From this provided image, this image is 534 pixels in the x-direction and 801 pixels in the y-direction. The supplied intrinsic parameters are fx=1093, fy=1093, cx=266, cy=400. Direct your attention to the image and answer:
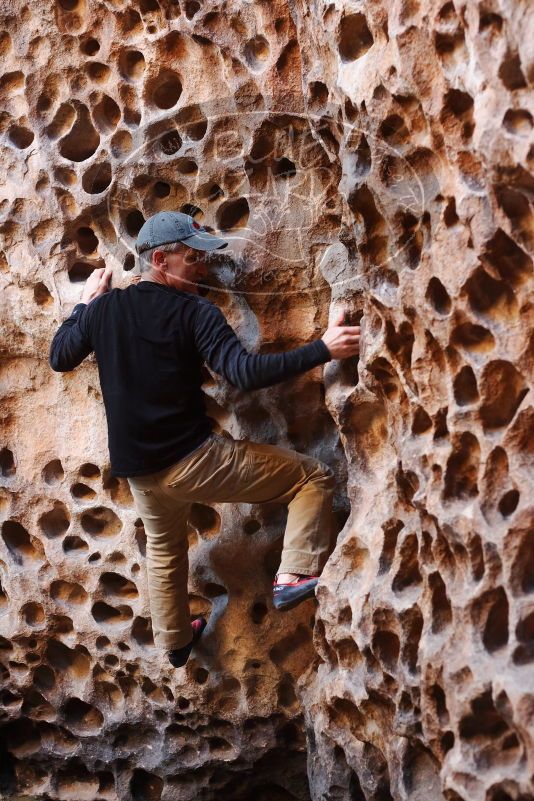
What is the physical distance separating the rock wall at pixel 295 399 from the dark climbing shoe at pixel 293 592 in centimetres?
9

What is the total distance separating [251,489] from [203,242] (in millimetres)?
754

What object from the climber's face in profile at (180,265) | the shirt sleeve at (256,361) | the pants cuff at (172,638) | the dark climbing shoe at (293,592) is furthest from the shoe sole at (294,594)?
the climber's face in profile at (180,265)

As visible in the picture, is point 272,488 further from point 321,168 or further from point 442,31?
point 442,31

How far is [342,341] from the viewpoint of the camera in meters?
3.06

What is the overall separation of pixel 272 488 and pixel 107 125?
1.30 meters

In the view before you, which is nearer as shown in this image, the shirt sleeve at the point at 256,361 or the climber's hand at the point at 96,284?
the shirt sleeve at the point at 256,361

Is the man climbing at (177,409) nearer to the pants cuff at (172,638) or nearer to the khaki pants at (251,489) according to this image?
the khaki pants at (251,489)

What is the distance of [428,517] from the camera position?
2.74 metres

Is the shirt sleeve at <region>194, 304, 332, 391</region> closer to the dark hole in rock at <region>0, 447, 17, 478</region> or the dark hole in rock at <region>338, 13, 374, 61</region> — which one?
the dark hole in rock at <region>338, 13, 374, 61</region>

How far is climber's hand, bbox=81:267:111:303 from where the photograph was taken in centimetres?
348

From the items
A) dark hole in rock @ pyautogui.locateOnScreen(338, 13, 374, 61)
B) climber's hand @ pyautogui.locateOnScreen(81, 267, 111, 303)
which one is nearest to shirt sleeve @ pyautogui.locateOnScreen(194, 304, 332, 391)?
climber's hand @ pyautogui.locateOnScreen(81, 267, 111, 303)

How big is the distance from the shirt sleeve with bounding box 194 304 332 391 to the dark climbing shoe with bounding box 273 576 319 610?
0.63 meters

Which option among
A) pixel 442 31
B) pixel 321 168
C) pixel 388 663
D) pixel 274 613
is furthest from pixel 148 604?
pixel 442 31

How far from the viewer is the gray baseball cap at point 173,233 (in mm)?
3201
